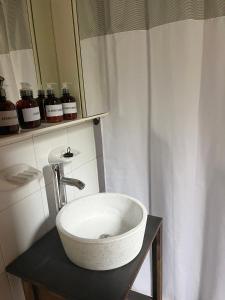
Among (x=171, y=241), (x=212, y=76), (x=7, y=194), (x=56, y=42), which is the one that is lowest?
(x=171, y=241)

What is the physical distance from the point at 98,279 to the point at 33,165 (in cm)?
49

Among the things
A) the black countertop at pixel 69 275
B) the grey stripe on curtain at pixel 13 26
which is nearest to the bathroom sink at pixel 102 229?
the black countertop at pixel 69 275

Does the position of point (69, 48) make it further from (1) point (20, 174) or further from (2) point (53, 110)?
(1) point (20, 174)

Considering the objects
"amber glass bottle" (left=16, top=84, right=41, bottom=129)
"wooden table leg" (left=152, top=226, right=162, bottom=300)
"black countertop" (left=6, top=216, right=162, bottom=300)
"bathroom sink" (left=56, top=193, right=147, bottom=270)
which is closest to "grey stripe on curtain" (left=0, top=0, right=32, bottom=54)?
"amber glass bottle" (left=16, top=84, right=41, bottom=129)

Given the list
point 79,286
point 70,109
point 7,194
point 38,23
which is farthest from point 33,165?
point 38,23

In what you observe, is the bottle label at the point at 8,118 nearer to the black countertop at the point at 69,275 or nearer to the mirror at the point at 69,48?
the mirror at the point at 69,48

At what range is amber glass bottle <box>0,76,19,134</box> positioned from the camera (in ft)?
2.33

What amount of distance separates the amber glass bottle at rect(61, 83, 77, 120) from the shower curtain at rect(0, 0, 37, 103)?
130mm

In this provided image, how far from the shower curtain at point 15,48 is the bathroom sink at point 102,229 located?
1.73ft

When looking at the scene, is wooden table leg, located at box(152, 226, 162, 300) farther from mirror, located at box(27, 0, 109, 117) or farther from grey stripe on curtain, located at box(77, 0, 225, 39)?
grey stripe on curtain, located at box(77, 0, 225, 39)

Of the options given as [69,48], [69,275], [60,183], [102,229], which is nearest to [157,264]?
[102,229]

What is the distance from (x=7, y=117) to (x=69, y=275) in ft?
1.89

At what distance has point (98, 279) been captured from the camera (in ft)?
Answer: 2.57

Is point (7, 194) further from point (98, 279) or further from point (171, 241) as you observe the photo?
point (171, 241)
